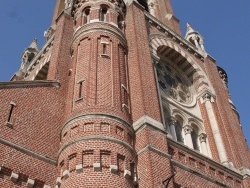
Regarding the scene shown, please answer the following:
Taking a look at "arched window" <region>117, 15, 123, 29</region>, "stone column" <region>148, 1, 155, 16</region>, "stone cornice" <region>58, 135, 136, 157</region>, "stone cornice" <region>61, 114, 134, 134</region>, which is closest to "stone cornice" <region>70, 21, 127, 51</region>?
"arched window" <region>117, 15, 123, 29</region>

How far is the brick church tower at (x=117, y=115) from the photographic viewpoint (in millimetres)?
12391

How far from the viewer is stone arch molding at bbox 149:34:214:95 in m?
21.9

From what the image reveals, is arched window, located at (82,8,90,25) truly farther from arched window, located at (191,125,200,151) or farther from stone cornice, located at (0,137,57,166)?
stone cornice, located at (0,137,57,166)

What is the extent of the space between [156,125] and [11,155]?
500 centimetres

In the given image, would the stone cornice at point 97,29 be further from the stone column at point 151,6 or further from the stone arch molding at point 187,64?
the stone column at point 151,6

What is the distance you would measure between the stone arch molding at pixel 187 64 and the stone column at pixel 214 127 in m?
0.63

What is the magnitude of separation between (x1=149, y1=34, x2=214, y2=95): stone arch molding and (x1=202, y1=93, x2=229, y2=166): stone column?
2.07 ft

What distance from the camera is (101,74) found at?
15.3 metres

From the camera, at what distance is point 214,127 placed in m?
19.8

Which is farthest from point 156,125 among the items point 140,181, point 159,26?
point 159,26

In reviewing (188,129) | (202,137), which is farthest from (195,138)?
(188,129)

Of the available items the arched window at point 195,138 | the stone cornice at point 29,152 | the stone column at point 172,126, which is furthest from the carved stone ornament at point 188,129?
the stone cornice at point 29,152

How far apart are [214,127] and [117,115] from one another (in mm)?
7578

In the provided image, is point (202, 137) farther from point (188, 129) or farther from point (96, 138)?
point (96, 138)
